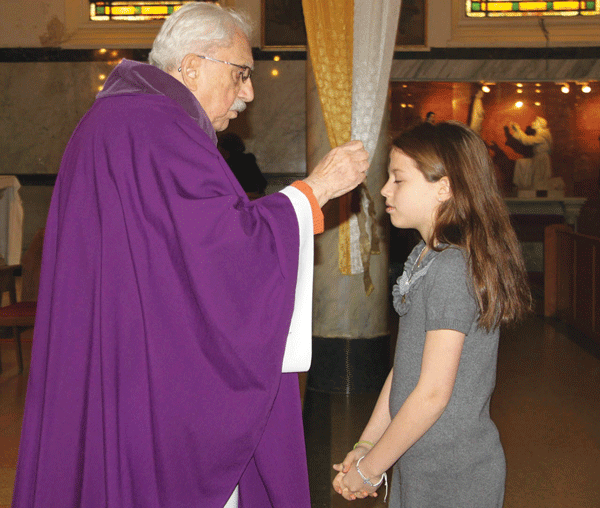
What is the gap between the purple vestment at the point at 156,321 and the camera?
67.7 inches

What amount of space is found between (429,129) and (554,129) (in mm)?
11566

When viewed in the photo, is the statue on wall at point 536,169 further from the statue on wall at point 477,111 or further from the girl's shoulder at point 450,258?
the girl's shoulder at point 450,258

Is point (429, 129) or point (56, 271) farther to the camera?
point (56, 271)

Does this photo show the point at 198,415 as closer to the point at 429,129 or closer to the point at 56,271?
the point at 56,271

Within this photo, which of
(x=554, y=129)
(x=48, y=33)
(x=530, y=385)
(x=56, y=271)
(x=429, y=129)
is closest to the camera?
(x=429, y=129)

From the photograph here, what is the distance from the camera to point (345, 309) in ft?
15.8

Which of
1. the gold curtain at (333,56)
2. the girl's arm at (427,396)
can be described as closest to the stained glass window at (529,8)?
the gold curtain at (333,56)

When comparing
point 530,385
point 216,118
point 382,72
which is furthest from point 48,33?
point 216,118

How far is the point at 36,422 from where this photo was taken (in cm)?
187

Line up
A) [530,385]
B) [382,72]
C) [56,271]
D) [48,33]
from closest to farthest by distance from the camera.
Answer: [56,271] < [382,72] < [530,385] < [48,33]

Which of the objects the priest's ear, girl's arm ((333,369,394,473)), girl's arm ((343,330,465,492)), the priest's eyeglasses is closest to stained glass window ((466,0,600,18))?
the priest's eyeglasses

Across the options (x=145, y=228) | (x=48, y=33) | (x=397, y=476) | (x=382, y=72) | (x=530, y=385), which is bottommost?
(x=530, y=385)

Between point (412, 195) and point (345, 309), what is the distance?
10.4 ft

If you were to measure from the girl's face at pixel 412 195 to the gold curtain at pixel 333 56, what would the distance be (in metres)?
2.59
